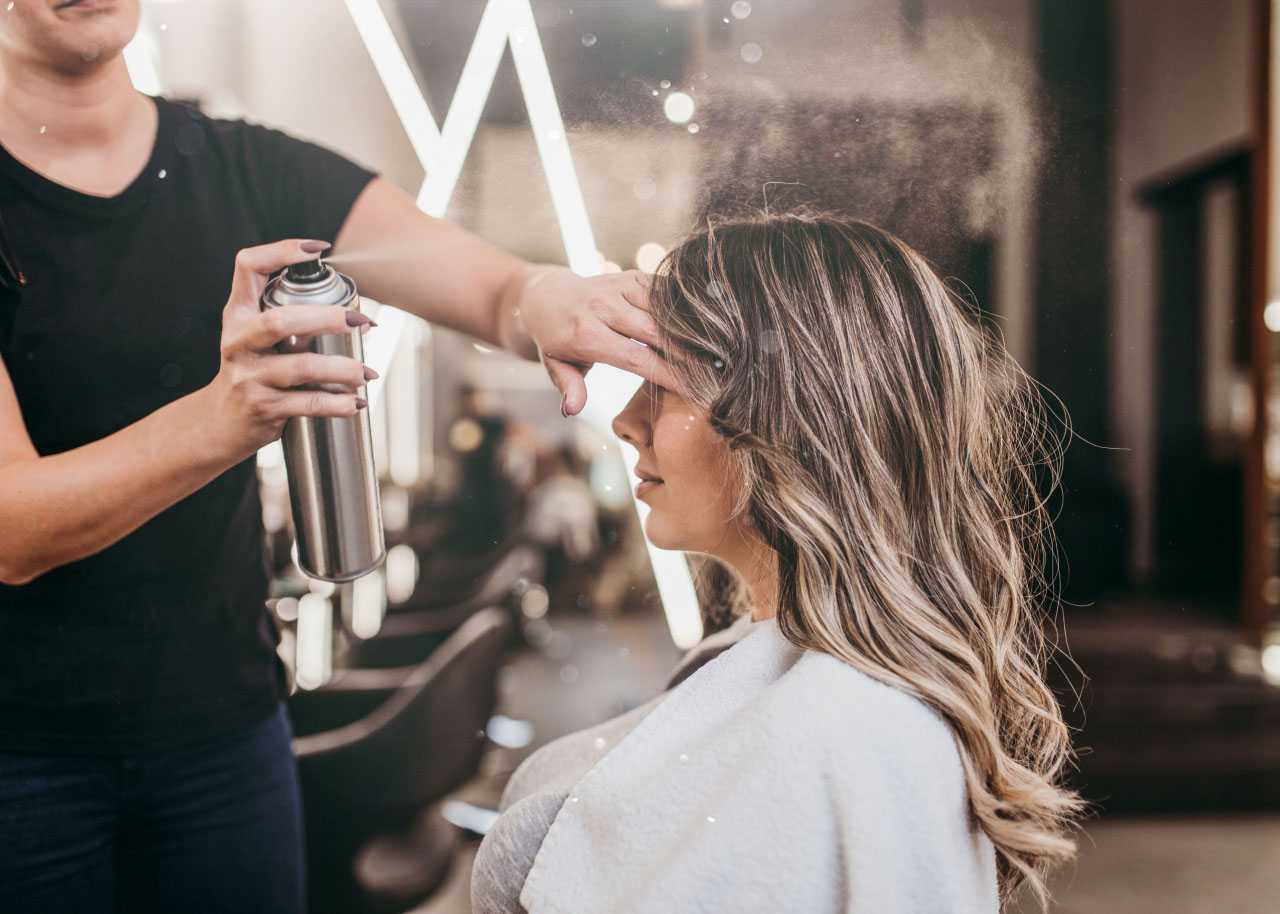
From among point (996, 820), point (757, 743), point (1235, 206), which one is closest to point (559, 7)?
point (757, 743)

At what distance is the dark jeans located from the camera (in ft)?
2.65

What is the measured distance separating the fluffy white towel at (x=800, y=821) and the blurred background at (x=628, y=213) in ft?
1.13

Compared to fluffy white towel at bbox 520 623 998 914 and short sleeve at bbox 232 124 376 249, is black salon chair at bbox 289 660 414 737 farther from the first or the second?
short sleeve at bbox 232 124 376 249

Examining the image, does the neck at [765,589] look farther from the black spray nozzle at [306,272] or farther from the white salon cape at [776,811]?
the black spray nozzle at [306,272]

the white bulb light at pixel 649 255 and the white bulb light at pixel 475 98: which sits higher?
the white bulb light at pixel 475 98

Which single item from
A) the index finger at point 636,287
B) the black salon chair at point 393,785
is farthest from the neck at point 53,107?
the black salon chair at point 393,785

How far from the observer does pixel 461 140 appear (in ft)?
3.18

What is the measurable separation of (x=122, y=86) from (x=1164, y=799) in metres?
2.98

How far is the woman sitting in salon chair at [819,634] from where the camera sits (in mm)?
667

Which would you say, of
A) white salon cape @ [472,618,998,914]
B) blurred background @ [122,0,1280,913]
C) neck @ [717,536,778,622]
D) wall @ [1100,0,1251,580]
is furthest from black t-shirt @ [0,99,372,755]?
wall @ [1100,0,1251,580]

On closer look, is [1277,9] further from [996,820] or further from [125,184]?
[125,184]

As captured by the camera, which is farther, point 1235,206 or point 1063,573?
point 1235,206

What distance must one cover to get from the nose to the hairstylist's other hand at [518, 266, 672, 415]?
0.05m

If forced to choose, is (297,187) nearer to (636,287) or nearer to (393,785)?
(636,287)
